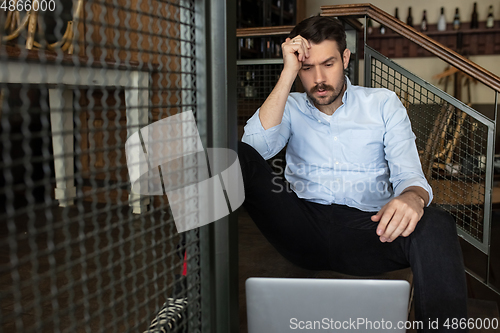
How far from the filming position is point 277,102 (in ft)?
5.26

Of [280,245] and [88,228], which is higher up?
[280,245]

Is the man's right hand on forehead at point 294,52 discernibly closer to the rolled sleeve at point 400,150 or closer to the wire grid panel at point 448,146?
the rolled sleeve at point 400,150

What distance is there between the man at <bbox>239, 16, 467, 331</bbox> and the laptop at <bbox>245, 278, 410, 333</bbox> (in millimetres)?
309

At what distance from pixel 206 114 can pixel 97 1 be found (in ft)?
1.12

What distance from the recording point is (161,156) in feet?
2.43

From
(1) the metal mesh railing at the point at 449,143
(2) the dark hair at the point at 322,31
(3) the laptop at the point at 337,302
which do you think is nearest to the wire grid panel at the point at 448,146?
(1) the metal mesh railing at the point at 449,143

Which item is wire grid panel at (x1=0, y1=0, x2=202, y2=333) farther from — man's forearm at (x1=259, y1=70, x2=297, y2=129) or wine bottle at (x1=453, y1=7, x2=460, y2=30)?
wine bottle at (x1=453, y1=7, x2=460, y2=30)

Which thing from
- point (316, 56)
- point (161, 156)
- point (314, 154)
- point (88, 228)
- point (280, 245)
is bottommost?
point (88, 228)

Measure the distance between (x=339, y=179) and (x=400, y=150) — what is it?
0.78ft

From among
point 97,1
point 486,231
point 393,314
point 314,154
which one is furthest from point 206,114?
point 486,231

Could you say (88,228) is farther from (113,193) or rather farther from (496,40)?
(496,40)

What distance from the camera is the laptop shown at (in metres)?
0.93

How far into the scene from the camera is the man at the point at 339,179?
125cm

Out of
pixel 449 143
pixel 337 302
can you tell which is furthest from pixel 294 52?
pixel 449 143
